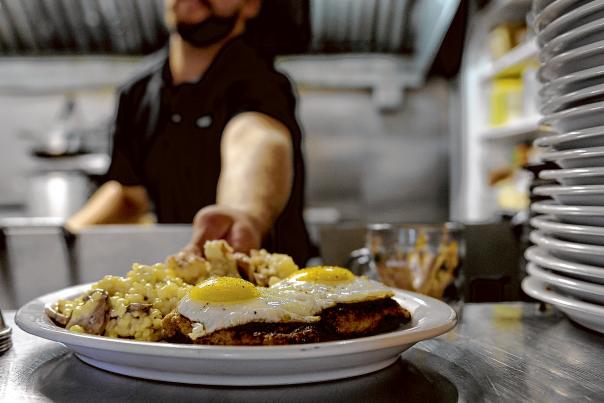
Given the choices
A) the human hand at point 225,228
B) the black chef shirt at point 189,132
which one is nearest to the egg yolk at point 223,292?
the human hand at point 225,228

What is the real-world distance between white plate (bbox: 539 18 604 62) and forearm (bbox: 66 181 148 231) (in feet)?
5.57

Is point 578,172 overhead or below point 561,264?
overhead

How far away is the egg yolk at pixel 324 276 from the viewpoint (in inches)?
24.5

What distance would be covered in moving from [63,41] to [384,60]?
1622 mm

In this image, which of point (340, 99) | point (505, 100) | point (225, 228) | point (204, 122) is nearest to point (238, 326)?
point (225, 228)

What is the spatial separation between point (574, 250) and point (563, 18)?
0.89 feet

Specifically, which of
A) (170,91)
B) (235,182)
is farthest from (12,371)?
(170,91)

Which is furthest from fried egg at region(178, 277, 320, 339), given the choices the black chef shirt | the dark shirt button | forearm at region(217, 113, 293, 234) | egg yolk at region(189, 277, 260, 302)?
the dark shirt button

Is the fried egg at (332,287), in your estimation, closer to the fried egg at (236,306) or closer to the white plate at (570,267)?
the fried egg at (236,306)

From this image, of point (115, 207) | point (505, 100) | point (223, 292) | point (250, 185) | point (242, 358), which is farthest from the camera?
point (505, 100)

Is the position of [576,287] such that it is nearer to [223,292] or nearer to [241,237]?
[223,292]

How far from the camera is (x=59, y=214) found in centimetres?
282

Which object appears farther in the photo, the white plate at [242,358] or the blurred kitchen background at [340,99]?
the blurred kitchen background at [340,99]

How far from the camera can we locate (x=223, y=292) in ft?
1.80
